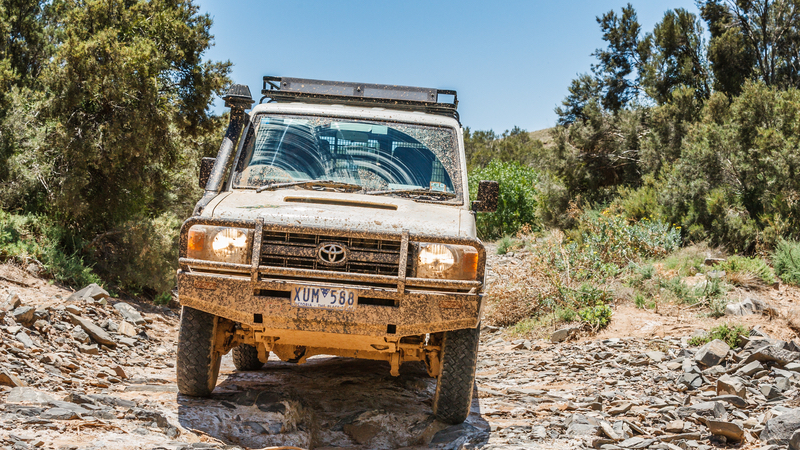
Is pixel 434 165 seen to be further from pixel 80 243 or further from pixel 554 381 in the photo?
pixel 80 243

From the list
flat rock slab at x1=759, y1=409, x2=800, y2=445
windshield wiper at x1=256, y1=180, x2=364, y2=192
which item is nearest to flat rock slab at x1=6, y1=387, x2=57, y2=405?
windshield wiper at x1=256, y1=180, x2=364, y2=192

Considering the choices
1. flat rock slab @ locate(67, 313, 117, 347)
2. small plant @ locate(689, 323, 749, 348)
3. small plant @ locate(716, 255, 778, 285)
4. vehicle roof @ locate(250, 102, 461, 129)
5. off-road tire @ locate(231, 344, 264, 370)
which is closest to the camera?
vehicle roof @ locate(250, 102, 461, 129)

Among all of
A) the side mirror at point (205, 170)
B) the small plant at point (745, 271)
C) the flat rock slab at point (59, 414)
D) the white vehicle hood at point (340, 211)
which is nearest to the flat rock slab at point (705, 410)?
the white vehicle hood at point (340, 211)

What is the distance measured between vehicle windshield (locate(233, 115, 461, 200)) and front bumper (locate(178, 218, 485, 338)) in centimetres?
107

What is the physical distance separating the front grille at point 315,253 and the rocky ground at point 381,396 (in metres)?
1.34

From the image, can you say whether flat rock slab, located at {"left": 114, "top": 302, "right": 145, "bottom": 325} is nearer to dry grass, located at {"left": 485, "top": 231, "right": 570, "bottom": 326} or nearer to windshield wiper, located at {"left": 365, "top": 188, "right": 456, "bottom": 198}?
windshield wiper, located at {"left": 365, "top": 188, "right": 456, "bottom": 198}

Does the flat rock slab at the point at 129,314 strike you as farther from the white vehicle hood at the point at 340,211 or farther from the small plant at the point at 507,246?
the small plant at the point at 507,246

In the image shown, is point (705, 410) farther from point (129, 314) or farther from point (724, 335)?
point (129, 314)

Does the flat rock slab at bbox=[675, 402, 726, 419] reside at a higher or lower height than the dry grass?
lower

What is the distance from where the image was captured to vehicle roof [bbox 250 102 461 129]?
6.01m

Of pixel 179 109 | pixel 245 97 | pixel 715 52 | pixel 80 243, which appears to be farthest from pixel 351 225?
pixel 715 52

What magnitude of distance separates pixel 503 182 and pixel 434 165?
2327 cm

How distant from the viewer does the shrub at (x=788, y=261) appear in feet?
33.4

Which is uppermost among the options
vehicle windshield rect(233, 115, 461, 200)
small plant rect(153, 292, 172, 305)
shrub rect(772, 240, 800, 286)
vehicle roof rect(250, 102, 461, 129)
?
vehicle roof rect(250, 102, 461, 129)
